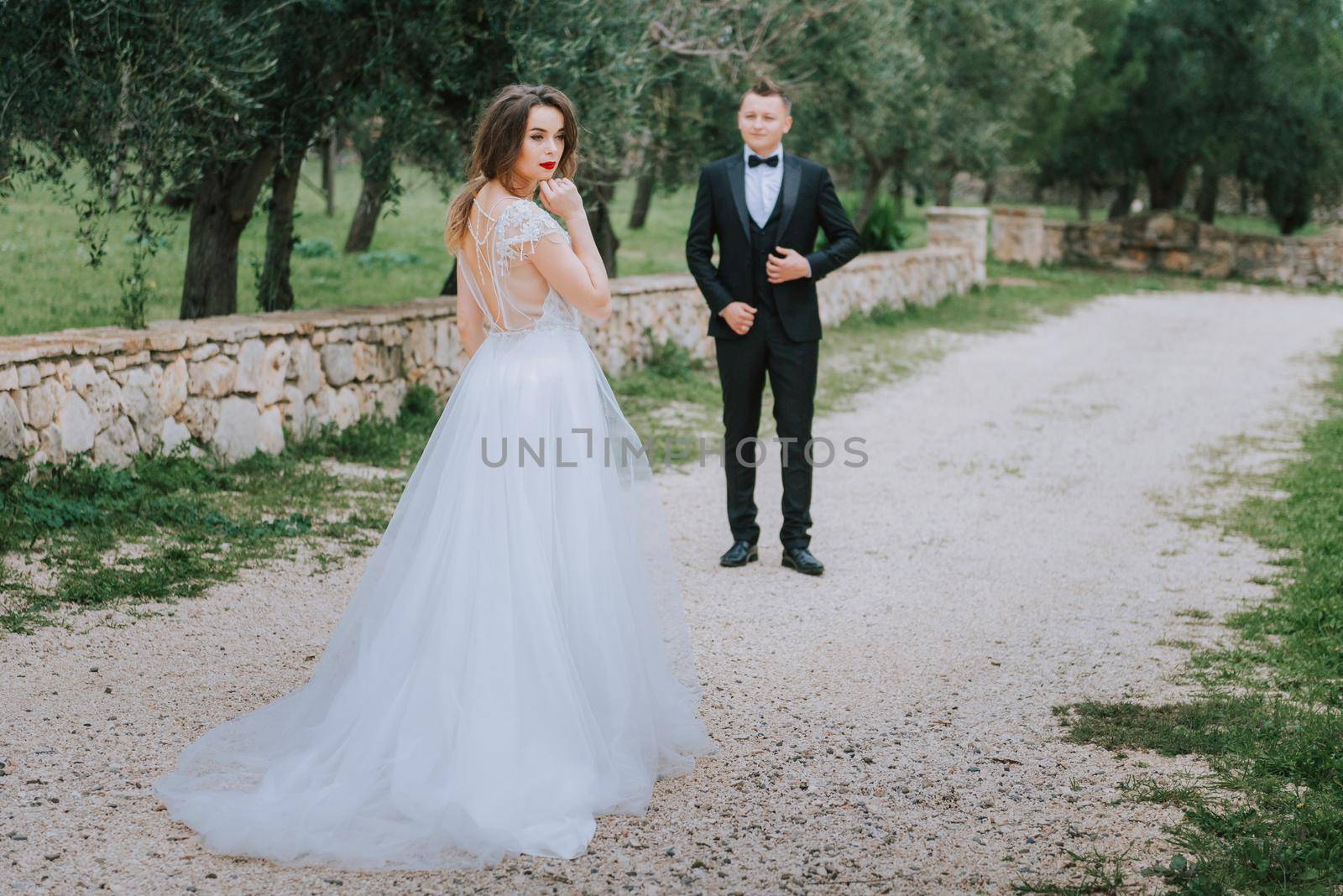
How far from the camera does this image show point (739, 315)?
5.96 meters

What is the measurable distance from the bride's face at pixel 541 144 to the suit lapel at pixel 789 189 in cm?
234

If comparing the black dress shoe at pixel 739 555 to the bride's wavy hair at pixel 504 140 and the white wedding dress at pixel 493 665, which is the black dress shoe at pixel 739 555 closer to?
the white wedding dress at pixel 493 665

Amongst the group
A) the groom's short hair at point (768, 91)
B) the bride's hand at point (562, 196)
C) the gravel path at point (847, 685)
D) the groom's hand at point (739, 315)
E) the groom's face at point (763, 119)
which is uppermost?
the groom's short hair at point (768, 91)

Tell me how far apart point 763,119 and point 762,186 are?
315mm

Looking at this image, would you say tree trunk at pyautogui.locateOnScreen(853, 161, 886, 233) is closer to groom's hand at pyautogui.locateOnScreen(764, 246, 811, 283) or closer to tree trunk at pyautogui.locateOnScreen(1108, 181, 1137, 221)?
tree trunk at pyautogui.locateOnScreen(1108, 181, 1137, 221)

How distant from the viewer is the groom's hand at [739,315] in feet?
19.6

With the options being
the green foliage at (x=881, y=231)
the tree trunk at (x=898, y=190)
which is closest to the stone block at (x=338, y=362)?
the green foliage at (x=881, y=231)

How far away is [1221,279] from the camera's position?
988 inches

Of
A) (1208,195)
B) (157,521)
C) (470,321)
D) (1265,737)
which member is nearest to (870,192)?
(1208,195)

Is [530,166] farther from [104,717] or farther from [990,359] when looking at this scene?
[990,359]

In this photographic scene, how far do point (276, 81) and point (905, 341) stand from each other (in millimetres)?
8414

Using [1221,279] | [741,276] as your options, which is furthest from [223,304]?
[1221,279]

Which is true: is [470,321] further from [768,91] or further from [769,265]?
[768,91]

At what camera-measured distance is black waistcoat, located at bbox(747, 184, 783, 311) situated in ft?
19.7
